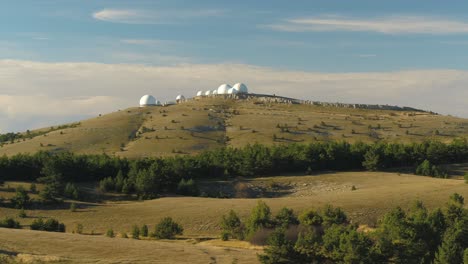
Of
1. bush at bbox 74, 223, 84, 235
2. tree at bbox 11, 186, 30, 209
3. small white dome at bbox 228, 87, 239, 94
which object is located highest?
small white dome at bbox 228, 87, 239, 94

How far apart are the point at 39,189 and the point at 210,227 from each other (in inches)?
980

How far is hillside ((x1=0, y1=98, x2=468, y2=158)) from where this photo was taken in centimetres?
11450

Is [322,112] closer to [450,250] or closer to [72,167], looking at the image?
[72,167]

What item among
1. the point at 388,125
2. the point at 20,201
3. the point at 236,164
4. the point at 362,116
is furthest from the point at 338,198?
the point at 362,116

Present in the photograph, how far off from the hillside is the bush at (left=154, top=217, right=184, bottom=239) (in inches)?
1960

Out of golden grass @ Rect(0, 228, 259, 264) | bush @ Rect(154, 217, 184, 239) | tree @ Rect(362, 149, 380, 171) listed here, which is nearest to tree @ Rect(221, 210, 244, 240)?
bush @ Rect(154, 217, 184, 239)

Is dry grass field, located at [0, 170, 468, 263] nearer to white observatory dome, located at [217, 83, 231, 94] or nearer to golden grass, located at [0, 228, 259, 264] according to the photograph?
golden grass, located at [0, 228, 259, 264]

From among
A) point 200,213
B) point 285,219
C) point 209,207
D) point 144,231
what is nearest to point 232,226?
point 285,219

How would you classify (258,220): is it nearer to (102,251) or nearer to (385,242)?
(385,242)

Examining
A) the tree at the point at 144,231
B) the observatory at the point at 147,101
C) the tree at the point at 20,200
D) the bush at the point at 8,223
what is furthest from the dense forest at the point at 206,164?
the observatory at the point at 147,101

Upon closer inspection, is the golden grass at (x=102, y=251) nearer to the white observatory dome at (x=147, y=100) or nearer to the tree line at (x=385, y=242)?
the tree line at (x=385, y=242)

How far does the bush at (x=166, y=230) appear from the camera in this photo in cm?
5003

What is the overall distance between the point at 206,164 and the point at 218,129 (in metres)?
46.7

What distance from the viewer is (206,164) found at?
82312 mm
